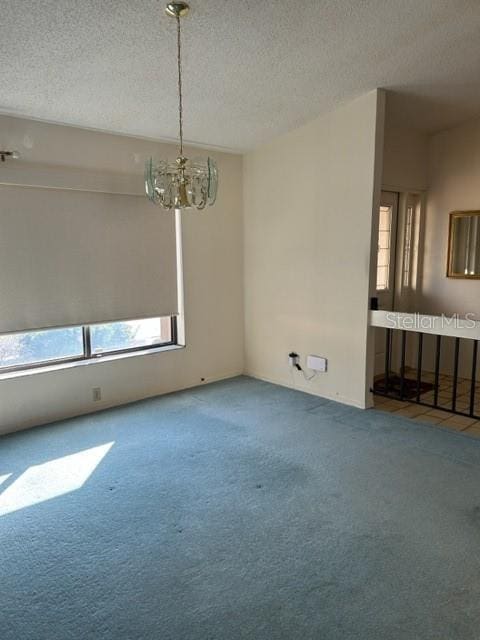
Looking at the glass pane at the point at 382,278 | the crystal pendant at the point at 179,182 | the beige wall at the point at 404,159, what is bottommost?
the glass pane at the point at 382,278

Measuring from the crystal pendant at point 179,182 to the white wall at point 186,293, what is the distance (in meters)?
1.62

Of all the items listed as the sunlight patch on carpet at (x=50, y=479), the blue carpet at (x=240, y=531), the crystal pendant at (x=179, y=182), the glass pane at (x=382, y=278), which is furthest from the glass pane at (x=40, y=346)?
the glass pane at (x=382, y=278)

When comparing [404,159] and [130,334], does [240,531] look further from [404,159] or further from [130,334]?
[404,159]

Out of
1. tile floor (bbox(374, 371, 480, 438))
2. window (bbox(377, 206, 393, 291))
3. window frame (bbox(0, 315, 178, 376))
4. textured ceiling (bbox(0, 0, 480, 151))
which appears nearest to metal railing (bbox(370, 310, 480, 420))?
tile floor (bbox(374, 371, 480, 438))

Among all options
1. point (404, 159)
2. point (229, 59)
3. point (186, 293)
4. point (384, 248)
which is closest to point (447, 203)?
point (404, 159)

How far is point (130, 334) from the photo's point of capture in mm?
4504

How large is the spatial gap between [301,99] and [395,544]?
3.32 m

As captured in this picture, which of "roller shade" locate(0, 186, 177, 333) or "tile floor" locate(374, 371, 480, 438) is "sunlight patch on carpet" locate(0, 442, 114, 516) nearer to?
"roller shade" locate(0, 186, 177, 333)

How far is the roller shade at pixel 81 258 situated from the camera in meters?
3.56

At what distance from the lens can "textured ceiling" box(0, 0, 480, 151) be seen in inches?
99.8

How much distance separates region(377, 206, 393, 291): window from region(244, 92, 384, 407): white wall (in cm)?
96

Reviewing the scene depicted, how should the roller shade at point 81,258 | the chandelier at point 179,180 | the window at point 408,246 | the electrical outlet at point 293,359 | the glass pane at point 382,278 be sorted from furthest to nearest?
the window at point 408,246, the glass pane at point 382,278, the electrical outlet at point 293,359, the roller shade at point 81,258, the chandelier at point 179,180

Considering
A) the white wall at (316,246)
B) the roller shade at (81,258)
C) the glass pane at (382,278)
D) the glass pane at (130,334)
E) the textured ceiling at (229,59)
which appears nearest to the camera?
the textured ceiling at (229,59)

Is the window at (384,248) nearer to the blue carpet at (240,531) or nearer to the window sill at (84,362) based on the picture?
the blue carpet at (240,531)
